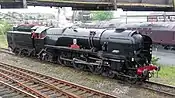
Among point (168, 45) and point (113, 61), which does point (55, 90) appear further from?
point (168, 45)

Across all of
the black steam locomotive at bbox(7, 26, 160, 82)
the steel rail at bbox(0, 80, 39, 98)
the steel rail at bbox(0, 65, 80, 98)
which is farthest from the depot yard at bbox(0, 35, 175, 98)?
the steel rail at bbox(0, 80, 39, 98)

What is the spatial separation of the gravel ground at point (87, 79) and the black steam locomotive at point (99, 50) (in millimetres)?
454

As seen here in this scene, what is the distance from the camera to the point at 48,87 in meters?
12.3

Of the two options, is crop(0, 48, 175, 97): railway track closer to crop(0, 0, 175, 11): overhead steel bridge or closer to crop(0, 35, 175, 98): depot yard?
crop(0, 35, 175, 98): depot yard

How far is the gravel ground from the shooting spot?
12047mm

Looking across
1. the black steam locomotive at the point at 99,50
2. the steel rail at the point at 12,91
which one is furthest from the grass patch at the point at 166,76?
the steel rail at the point at 12,91

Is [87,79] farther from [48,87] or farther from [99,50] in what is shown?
[48,87]

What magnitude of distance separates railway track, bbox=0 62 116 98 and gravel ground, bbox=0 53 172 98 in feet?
3.17

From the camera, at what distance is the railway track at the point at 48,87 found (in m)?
11.3

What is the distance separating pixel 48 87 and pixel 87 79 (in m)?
2.75

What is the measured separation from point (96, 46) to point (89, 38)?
633 mm

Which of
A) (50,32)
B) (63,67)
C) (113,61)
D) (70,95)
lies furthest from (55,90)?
(50,32)

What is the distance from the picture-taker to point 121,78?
46.0 ft

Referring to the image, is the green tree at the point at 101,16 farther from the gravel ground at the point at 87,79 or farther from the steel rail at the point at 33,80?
the steel rail at the point at 33,80
